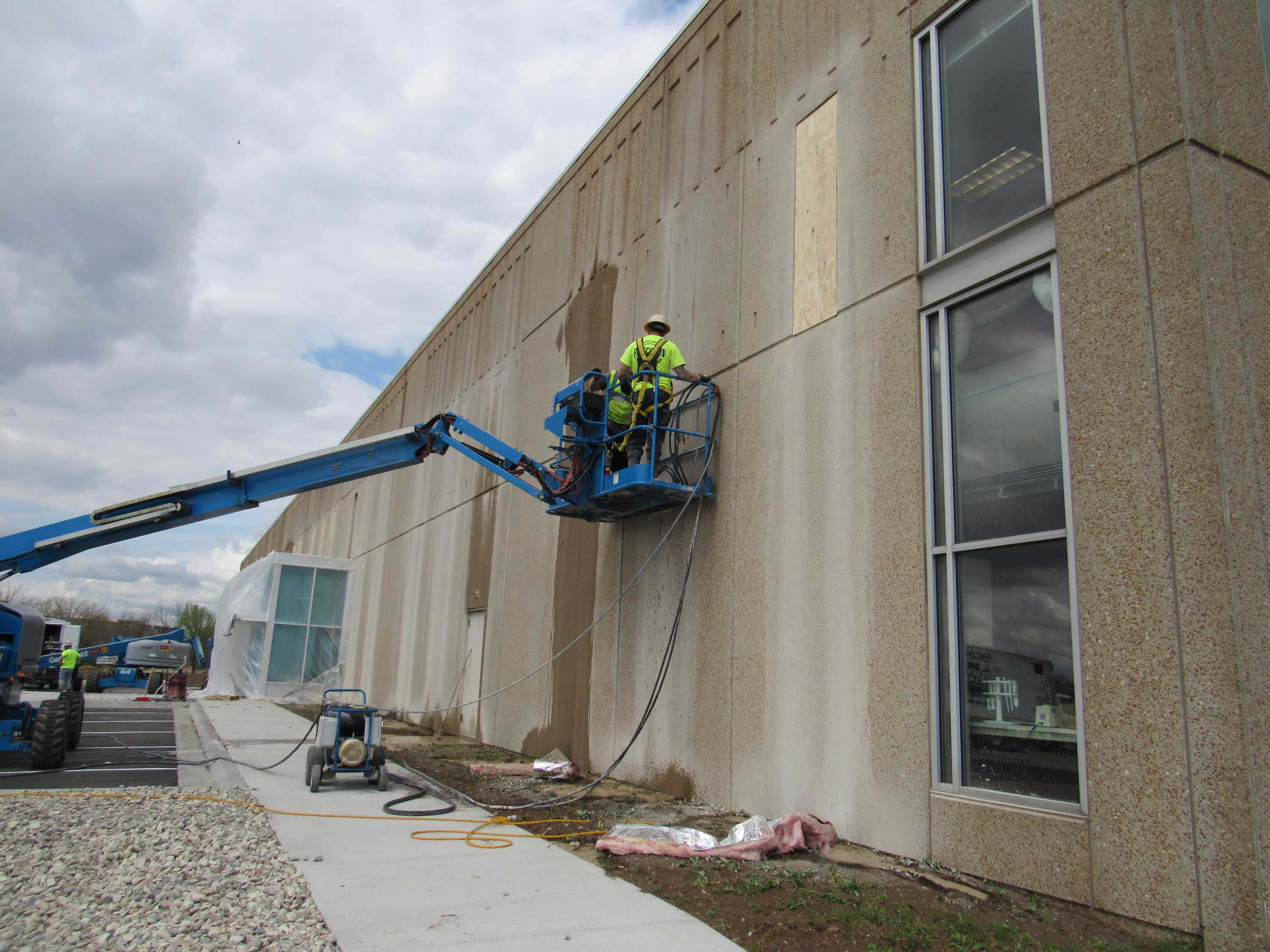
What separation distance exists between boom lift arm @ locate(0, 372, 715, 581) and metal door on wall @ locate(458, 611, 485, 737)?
4890 mm

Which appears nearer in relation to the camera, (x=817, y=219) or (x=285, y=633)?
(x=817, y=219)

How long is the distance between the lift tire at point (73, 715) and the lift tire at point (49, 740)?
23cm

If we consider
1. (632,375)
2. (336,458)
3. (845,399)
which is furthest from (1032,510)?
(336,458)

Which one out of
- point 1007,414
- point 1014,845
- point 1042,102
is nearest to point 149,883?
point 1014,845

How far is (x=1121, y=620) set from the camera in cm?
464

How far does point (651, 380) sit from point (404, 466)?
3.59m

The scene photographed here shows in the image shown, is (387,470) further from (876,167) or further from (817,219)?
(876,167)

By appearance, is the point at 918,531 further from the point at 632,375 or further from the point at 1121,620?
the point at 632,375

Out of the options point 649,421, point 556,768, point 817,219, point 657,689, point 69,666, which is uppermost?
point 817,219

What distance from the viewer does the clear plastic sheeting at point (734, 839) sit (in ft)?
20.0

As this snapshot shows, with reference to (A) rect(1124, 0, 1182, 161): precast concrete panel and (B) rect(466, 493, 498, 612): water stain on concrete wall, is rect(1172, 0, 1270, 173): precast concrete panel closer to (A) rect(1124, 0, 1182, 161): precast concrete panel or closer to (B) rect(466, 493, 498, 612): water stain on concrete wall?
(A) rect(1124, 0, 1182, 161): precast concrete panel

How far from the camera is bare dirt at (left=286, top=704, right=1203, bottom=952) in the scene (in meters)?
4.27

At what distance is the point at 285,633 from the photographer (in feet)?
84.1

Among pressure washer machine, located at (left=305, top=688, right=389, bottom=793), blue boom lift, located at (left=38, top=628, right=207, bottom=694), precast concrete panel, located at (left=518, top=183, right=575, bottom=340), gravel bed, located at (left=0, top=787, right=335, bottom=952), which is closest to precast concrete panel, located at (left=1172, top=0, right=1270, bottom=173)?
gravel bed, located at (left=0, top=787, right=335, bottom=952)
